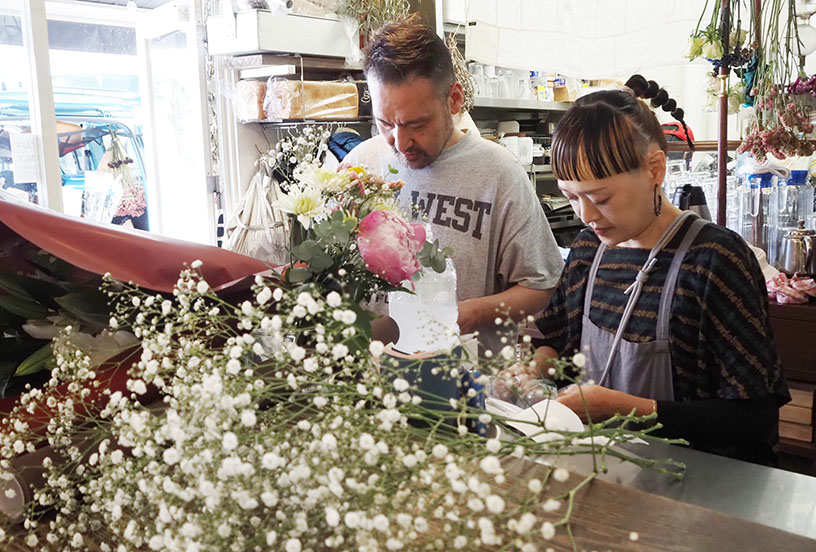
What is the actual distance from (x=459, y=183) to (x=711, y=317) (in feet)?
2.47

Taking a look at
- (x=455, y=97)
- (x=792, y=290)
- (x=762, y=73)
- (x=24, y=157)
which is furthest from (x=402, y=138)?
(x=24, y=157)

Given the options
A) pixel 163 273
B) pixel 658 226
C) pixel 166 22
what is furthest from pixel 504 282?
pixel 166 22

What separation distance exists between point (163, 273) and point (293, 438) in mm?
407

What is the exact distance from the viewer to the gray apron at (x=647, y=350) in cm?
157

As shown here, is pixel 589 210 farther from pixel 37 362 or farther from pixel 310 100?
pixel 310 100

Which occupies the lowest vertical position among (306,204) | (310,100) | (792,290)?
(792,290)

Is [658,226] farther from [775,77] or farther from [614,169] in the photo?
[775,77]

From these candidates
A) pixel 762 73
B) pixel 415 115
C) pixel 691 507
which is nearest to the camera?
pixel 691 507

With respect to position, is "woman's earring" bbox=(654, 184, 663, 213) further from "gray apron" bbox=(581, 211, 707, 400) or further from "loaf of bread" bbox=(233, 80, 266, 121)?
"loaf of bread" bbox=(233, 80, 266, 121)

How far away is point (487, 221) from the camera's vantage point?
6.46ft

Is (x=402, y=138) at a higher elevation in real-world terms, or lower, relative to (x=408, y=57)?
lower

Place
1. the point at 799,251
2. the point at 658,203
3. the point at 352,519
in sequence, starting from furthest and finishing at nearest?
the point at 799,251 → the point at 658,203 → the point at 352,519

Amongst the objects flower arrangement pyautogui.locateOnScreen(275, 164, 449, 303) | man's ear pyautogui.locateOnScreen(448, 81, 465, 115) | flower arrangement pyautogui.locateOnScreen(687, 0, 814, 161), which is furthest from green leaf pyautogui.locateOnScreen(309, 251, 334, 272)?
flower arrangement pyautogui.locateOnScreen(687, 0, 814, 161)

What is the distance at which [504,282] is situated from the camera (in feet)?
6.72
